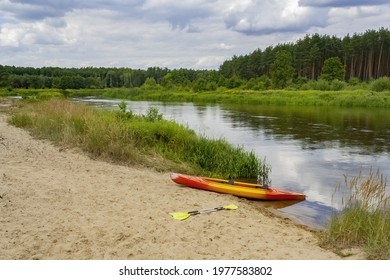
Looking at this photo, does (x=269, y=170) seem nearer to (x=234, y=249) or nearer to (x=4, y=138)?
(x=234, y=249)

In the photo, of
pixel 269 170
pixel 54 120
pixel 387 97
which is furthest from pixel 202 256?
pixel 387 97

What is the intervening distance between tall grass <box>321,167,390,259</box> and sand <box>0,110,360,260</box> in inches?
14.4

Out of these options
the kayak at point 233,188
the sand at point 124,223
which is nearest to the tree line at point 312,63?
the kayak at point 233,188

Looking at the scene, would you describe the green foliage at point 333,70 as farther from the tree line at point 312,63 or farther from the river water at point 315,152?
the river water at point 315,152

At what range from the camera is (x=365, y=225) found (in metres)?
6.42

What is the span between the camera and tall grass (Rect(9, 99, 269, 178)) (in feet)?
42.9

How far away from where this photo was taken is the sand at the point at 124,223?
19.5 feet

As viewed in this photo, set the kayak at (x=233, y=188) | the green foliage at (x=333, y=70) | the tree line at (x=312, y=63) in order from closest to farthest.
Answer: the kayak at (x=233, y=188) < the green foliage at (x=333, y=70) < the tree line at (x=312, y=63)

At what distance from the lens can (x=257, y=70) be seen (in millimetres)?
97062

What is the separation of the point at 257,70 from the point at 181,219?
303 ft

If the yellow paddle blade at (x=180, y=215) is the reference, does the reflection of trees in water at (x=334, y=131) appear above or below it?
below

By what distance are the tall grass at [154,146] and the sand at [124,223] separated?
1.71 metres

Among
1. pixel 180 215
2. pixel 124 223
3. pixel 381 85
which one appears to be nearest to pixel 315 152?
pixel 180 215

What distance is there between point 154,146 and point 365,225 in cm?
887
